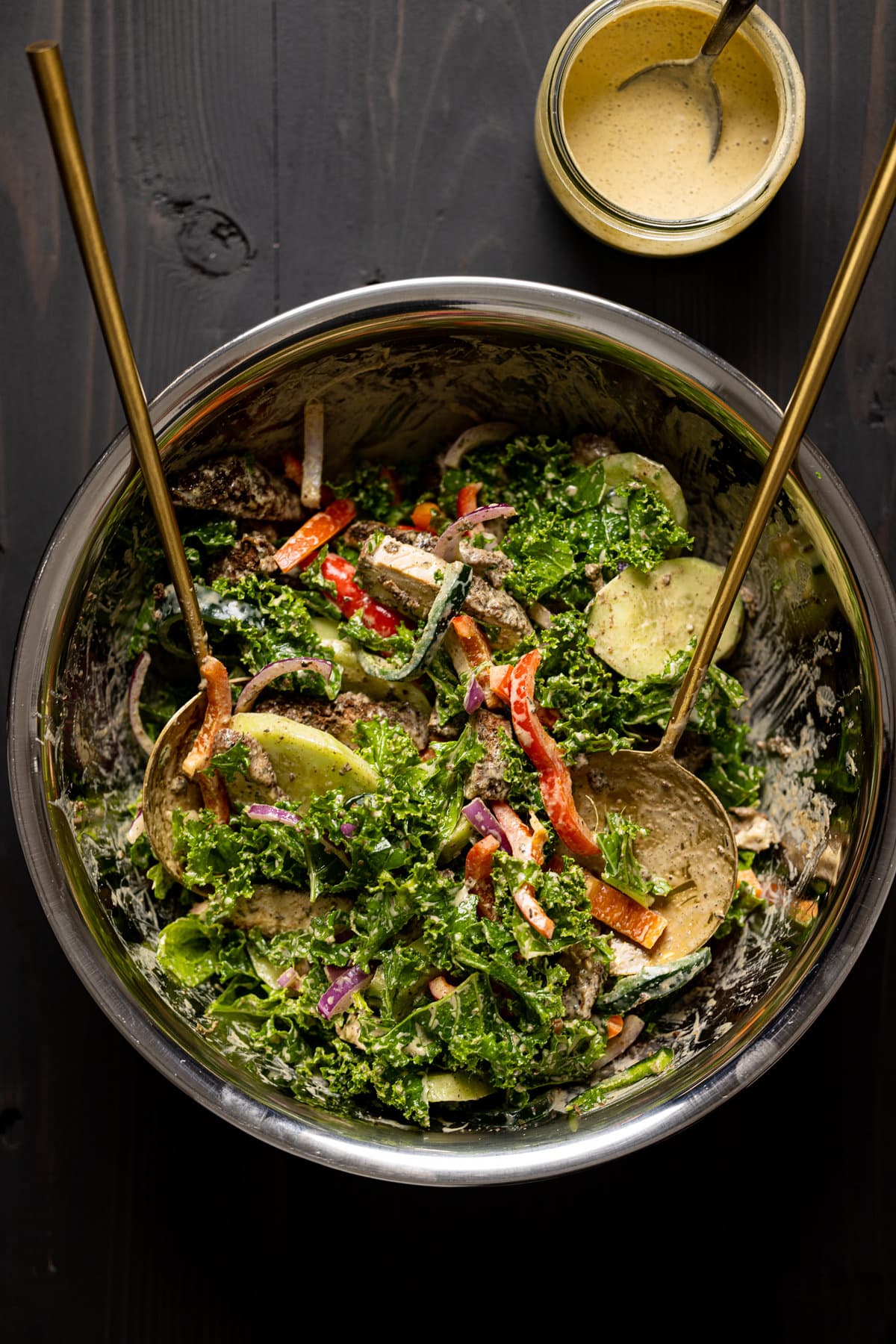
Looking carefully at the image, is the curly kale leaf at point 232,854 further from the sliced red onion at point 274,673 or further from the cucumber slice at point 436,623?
the cucumber slice at point 436,623

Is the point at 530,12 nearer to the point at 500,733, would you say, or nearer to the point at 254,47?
the point at 254,47

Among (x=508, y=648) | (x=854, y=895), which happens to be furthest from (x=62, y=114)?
(x=854, y=895)

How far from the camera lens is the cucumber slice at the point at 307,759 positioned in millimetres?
1854

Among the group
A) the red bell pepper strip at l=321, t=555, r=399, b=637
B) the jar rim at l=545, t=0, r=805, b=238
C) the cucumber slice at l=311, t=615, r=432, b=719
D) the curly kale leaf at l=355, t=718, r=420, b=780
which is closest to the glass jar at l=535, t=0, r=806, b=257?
the jar rim at l=545, t=0, r=805, b=238

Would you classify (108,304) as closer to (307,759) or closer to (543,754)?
(307,759)

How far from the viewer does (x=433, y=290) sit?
1.85 meters

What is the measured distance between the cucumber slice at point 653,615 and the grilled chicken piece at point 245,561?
658 mm

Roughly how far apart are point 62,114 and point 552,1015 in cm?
156

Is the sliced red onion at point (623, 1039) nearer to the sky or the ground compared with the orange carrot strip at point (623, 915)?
nearer to the ground

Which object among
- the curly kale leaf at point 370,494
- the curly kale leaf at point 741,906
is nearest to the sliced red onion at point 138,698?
the curly kale leaf at point 370,494

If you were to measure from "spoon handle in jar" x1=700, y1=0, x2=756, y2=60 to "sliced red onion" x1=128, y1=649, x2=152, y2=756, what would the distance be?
1.69m

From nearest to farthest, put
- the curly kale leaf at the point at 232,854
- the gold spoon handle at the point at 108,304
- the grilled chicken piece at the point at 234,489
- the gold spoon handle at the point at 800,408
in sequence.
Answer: the gold spoon handle at the point at 108,304 → the gold spoon handle at the point at 800,408 → the curly kale leaf at the point at 232,854 → the grilled chicken piece at the point at 234,489

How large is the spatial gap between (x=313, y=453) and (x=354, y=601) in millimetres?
315

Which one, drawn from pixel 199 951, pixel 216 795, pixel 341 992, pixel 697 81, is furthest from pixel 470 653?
pixel 697 81
